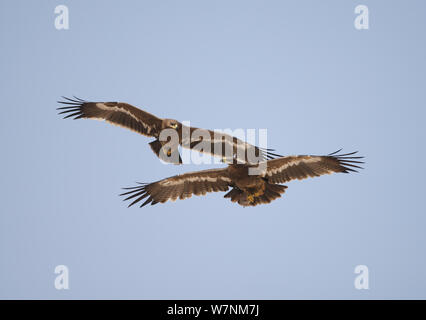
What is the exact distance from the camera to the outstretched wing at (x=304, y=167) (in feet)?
30.7

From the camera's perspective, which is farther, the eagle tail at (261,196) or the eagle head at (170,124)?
the eagle head at (170,124)

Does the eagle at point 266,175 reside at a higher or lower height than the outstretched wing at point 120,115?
lower

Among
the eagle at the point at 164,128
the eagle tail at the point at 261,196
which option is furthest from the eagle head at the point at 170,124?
the eagle tail at the point at 261,196

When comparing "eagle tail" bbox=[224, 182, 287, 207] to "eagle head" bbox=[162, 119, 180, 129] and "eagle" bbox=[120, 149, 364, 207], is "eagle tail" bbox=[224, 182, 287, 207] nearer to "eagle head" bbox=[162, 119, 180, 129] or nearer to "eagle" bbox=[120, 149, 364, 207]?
"eagle" bbox=[120, 149, 364, 207]

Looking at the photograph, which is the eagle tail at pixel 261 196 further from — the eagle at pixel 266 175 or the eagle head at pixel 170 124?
the eagle head at pixel 170 124

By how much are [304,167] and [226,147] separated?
145cm

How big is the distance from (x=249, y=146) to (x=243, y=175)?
1.81 ft

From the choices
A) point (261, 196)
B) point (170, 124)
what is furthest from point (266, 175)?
point (170, 124)

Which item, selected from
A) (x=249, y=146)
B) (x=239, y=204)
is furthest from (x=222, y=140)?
(x=239, y=204)

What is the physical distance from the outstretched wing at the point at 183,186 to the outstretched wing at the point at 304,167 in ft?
2.70

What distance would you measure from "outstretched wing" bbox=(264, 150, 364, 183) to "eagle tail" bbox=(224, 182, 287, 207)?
0.40ft

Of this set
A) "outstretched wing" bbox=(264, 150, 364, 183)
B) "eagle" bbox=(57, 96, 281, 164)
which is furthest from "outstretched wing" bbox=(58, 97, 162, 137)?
"outstretched wing" bbox=(264, 150, 364, 183)

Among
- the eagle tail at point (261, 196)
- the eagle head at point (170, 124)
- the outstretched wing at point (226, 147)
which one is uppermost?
the eagle head at point (170, 124)
